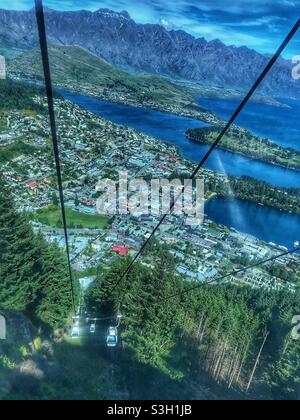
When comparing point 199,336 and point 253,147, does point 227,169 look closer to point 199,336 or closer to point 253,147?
point 253,147

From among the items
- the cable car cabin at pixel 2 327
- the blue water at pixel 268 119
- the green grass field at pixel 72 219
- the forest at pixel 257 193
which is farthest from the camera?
the blue water at pixel 268 119

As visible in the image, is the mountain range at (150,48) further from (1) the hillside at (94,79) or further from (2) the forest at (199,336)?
(2) the forest at (199,336)

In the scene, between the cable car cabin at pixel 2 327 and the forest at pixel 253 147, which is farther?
the forest at pixel 253 147

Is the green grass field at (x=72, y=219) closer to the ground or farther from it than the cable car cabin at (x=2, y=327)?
closer to the ground

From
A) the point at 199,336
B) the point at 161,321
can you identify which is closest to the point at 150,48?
the point at 199,336

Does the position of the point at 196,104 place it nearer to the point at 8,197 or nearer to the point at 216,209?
the point at 216,209

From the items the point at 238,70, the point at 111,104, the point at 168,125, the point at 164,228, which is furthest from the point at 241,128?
the point at 238,70

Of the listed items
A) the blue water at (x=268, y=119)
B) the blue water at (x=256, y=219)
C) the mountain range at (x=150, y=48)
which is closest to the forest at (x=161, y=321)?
the blue water at (x=256, y=219)

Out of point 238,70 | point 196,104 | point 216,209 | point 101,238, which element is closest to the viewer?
point 101,238
